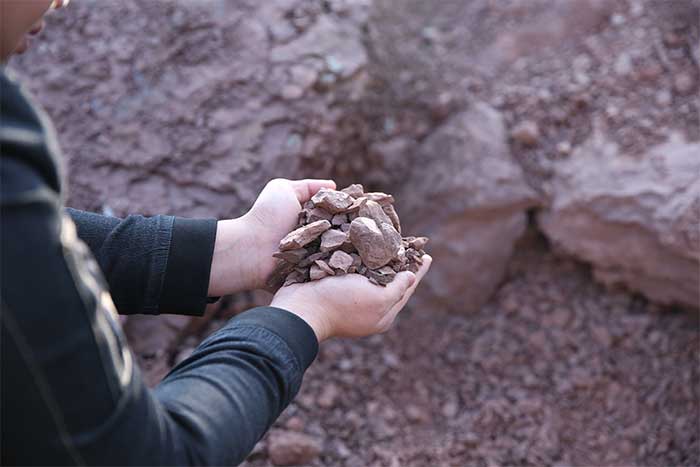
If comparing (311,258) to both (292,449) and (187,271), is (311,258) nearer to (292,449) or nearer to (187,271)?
(187,271)

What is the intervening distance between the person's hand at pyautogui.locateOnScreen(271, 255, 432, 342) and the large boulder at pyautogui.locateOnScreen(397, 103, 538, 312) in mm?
1163

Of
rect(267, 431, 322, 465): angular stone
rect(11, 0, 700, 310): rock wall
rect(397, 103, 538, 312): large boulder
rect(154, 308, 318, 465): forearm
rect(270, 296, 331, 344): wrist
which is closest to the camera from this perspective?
rect(154, 308, 318, 465): forearm

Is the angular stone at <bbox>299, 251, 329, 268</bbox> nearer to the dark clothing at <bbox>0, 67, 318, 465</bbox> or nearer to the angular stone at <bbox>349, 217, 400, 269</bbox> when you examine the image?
the angular stone at <bbox>349, 217, 400, 269</bbox>

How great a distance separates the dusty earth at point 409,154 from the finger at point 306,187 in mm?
698

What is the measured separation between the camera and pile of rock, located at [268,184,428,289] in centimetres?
152

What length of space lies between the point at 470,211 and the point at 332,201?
109 cm

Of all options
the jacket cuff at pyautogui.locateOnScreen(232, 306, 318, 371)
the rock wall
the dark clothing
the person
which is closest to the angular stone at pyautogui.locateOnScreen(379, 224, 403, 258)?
the person

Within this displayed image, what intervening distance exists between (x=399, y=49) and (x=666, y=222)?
1181mm

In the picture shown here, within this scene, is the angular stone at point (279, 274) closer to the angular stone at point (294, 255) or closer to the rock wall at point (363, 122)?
the angular stone at point (294, 255)

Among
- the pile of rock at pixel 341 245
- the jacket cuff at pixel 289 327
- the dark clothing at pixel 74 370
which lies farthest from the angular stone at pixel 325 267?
the dark clothing at pixel 74 370

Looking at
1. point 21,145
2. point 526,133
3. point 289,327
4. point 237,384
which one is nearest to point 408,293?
point 289,327

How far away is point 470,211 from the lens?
2617 millimetres

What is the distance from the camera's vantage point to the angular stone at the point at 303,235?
155 cm

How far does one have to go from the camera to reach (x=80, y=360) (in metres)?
0.93
